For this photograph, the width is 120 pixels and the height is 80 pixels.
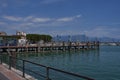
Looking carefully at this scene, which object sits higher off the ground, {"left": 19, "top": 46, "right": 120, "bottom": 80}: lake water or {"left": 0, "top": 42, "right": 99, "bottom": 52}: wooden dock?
{"left": 0, "top": 42, "right": 99, "bottom": 52}: wooden dock

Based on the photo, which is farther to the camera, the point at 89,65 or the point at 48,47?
the point at 48,47

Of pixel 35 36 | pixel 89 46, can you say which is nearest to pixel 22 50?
pixel 89 46

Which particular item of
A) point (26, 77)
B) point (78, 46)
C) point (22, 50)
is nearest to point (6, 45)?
point (22, 50)

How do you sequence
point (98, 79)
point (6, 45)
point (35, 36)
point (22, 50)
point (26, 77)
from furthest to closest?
point (35, 36) < point (22, 50) < point (6, 45) < point (98, 79) < point (26, 77)

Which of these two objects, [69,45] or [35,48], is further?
[69,45]

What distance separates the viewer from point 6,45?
9412cm

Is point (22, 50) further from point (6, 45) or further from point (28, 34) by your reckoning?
point (28, 34)

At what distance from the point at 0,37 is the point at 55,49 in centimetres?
2248

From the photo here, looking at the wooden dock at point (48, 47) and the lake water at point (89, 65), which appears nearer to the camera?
the lake water at point (89, 65)

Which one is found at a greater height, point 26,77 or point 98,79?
point 26,77

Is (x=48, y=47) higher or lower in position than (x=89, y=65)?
higher

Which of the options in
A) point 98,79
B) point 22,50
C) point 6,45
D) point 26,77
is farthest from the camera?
point 22,50

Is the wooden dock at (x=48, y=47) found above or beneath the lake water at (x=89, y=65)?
above

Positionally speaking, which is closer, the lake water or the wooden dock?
the lake water
